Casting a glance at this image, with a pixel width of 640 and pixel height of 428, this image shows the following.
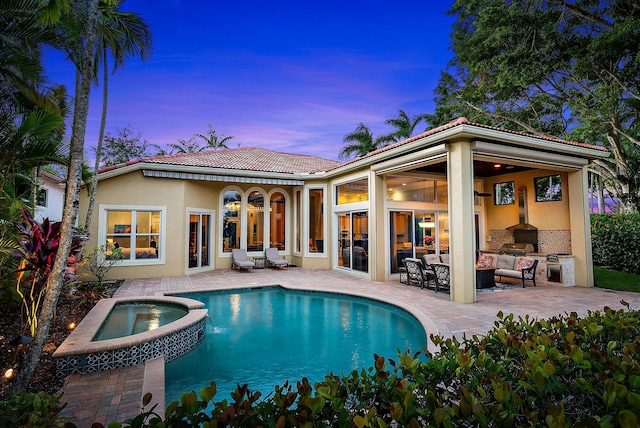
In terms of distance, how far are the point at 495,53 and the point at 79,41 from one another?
1935 cm

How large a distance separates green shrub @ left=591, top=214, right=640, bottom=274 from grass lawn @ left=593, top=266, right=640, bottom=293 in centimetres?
50

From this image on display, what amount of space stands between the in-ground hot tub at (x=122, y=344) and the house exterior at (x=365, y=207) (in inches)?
253

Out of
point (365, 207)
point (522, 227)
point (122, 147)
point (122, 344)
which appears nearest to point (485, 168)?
point (522, 227)

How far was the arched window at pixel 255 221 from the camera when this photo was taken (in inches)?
688

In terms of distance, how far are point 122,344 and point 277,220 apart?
12.9 metres

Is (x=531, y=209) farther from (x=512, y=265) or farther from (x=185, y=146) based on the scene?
(x=185, y=146)

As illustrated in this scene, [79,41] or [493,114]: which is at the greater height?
[493,114]

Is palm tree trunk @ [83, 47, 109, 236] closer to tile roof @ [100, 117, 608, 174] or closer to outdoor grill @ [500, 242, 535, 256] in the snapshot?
tile roof @ [100, 117, 608, 174]

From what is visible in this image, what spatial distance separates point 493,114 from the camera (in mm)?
21438

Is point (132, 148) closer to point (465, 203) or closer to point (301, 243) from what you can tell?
point (301, 243)

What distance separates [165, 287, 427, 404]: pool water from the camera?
18.6 ft

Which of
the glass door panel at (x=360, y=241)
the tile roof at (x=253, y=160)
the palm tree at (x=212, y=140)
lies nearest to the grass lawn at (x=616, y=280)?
the tile roof at (x=253, y=160)

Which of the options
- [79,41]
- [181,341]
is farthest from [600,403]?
[79,41]

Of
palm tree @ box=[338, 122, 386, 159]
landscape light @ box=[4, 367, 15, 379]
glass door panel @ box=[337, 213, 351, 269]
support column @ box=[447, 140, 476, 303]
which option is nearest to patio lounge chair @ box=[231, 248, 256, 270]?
glass door panel @ box=[337, 213, 351, 269]
